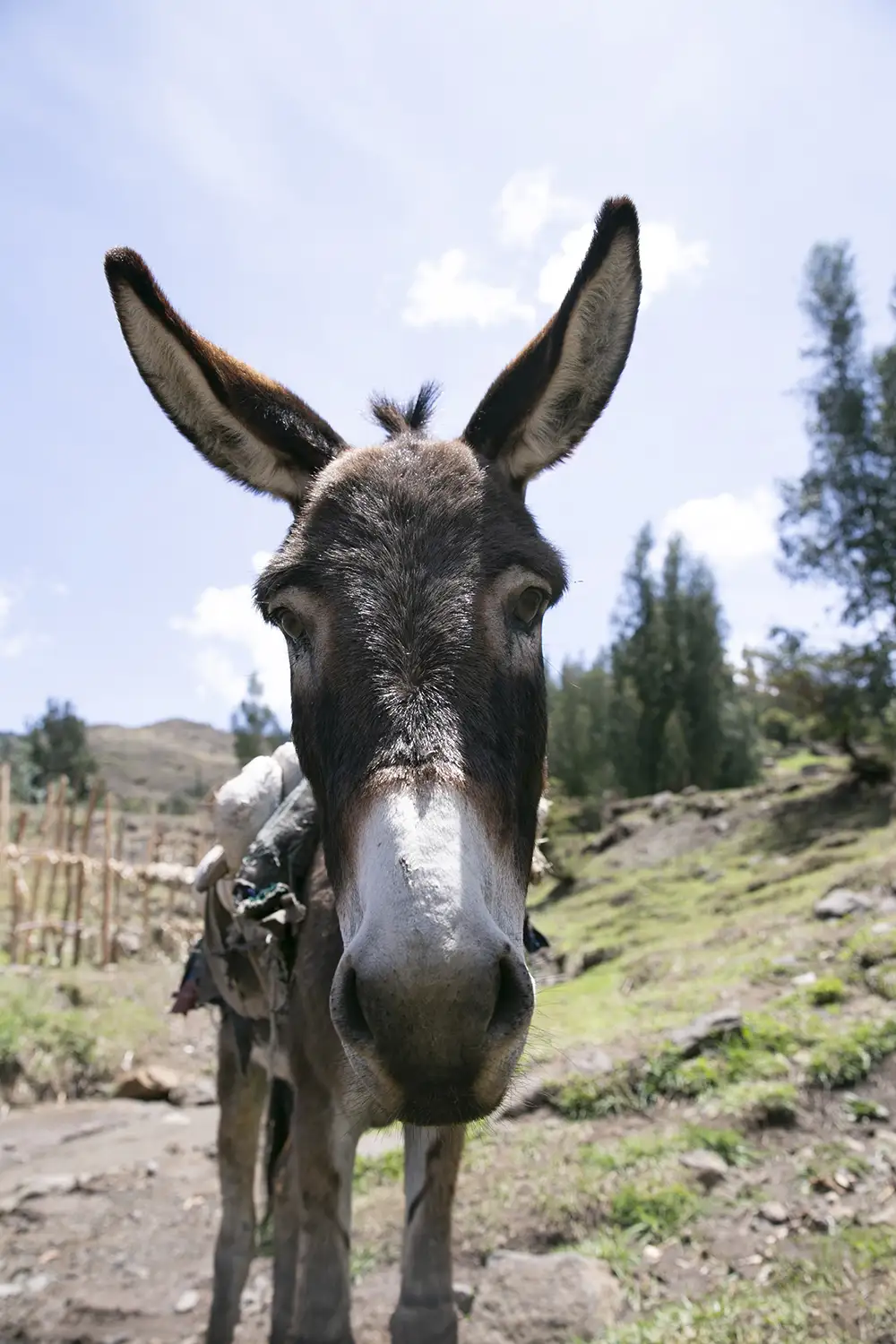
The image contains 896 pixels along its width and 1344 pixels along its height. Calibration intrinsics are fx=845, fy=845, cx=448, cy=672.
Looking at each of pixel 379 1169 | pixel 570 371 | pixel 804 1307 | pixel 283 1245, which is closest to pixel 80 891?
pixel 379 1169

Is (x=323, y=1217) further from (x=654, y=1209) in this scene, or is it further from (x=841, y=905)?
(x=841, y=905)

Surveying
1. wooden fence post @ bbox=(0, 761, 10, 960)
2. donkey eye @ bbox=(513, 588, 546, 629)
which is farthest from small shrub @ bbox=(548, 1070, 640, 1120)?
wooden fence post @ bbox=(0, 761, 10, 960)

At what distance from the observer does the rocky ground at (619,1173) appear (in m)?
3.67

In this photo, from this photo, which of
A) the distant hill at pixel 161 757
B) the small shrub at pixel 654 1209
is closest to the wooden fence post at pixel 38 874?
the small shrub at pixel 654 1209

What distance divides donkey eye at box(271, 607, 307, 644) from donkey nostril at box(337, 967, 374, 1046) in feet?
3.42

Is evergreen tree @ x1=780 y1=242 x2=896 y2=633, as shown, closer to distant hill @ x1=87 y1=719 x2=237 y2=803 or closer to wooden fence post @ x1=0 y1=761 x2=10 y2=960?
wooden fence post @ x1=0 y1=761 x2=10 y2=960

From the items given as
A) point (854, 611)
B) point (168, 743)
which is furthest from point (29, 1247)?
point (168, 743)

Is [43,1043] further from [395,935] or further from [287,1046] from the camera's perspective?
[395,935]

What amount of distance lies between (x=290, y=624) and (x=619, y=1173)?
13.3 ft

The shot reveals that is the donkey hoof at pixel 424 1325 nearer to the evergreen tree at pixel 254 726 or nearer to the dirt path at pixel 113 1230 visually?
the dirt path at pixel 113 1230

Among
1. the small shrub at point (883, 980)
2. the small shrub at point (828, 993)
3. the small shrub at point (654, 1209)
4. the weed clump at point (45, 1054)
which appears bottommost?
the weed clump at point (45, 1054)

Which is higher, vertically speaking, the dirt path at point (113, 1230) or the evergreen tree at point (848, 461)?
the evergreen tree at point (848, 461)

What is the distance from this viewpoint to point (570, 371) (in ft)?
9.11

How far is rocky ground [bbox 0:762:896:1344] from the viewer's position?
144 inches
